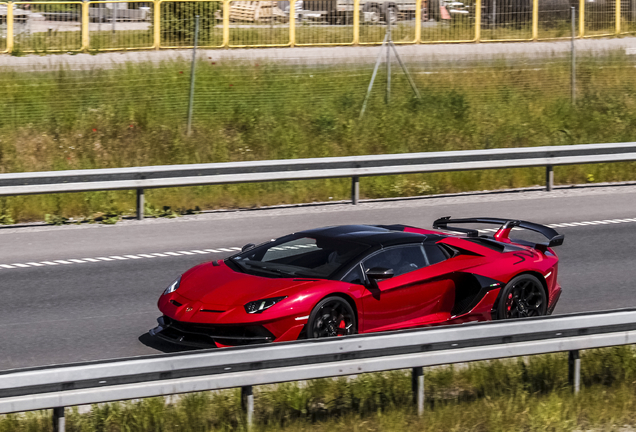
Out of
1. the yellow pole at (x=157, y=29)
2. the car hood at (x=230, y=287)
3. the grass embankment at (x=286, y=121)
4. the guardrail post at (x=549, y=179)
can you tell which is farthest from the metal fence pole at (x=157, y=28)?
the car hood at (x=230, y=287)

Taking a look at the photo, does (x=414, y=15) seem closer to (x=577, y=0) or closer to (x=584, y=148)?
(x=577, y=0)

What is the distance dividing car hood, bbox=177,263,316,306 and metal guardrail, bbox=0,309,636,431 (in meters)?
1.41

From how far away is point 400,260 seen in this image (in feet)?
29.1

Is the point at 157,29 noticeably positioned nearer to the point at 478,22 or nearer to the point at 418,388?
the point at 478,22

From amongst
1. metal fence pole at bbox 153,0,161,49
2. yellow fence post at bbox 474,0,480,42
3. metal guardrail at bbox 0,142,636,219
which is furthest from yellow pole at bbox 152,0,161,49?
metal guardrail at bbox 0,142,636,219

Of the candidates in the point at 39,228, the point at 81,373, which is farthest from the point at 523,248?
the point at 39,228

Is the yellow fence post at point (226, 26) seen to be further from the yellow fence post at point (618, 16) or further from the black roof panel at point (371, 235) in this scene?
the black roof panel at point (371, 235)

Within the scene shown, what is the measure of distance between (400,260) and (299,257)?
36.5 inches

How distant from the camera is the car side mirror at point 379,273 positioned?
8.46 metres

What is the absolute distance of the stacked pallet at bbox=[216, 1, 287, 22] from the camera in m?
23.9

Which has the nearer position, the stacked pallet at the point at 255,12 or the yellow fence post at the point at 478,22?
the stacked pallet at the point at 255,12

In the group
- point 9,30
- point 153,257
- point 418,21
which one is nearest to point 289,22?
point 418,21

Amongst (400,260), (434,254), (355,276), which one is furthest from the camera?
(434,254)

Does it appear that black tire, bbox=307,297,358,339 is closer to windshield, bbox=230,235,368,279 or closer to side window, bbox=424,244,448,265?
windshield, bbox=230,235,368,279
